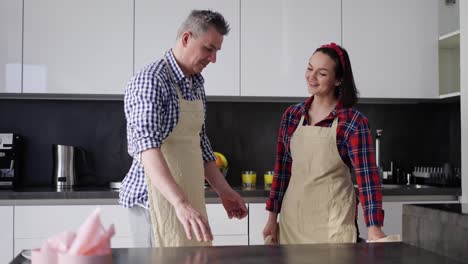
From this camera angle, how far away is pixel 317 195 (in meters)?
2.00

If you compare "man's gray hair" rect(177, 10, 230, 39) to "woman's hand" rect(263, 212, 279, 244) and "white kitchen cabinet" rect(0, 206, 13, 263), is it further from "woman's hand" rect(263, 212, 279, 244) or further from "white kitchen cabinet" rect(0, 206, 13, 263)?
"white kitchen cabinet" rect(0, 206, 13, 263)

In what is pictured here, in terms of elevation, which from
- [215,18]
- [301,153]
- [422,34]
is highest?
[422,34]

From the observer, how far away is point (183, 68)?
1.83m

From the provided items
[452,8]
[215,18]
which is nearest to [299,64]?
[452,8]

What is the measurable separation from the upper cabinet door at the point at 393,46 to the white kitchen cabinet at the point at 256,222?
899mm

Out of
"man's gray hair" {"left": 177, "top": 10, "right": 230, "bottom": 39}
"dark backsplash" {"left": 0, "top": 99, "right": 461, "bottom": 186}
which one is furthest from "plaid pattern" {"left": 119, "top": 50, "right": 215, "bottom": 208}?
"dark backsplash" {"left": 0, "top": 99, "right": 461, "bottom": 186}

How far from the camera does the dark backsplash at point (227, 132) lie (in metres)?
3.36

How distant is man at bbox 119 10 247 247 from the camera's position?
164 cm

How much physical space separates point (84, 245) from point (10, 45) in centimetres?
239

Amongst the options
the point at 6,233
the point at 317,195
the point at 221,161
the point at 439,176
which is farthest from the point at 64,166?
the point at 439,176

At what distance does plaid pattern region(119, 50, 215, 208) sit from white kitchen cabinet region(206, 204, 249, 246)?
3.58 feet

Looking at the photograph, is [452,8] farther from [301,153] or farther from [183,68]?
[183,68]

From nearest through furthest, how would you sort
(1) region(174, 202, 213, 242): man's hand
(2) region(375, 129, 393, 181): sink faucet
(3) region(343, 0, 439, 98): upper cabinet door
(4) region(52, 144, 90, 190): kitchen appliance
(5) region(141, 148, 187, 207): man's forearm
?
(1) region(174, 202, 213, 242): man's hand, (5) region(141, 148, 187, 207): man's forearm, (4) region(52, 144, 90, 190): kitchen appliance, (3) region(343, 0, 439, 98): upper cabinet door, (2) region(375, 129, 393, 181): sink faucet

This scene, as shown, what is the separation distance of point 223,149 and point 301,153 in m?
1.47
